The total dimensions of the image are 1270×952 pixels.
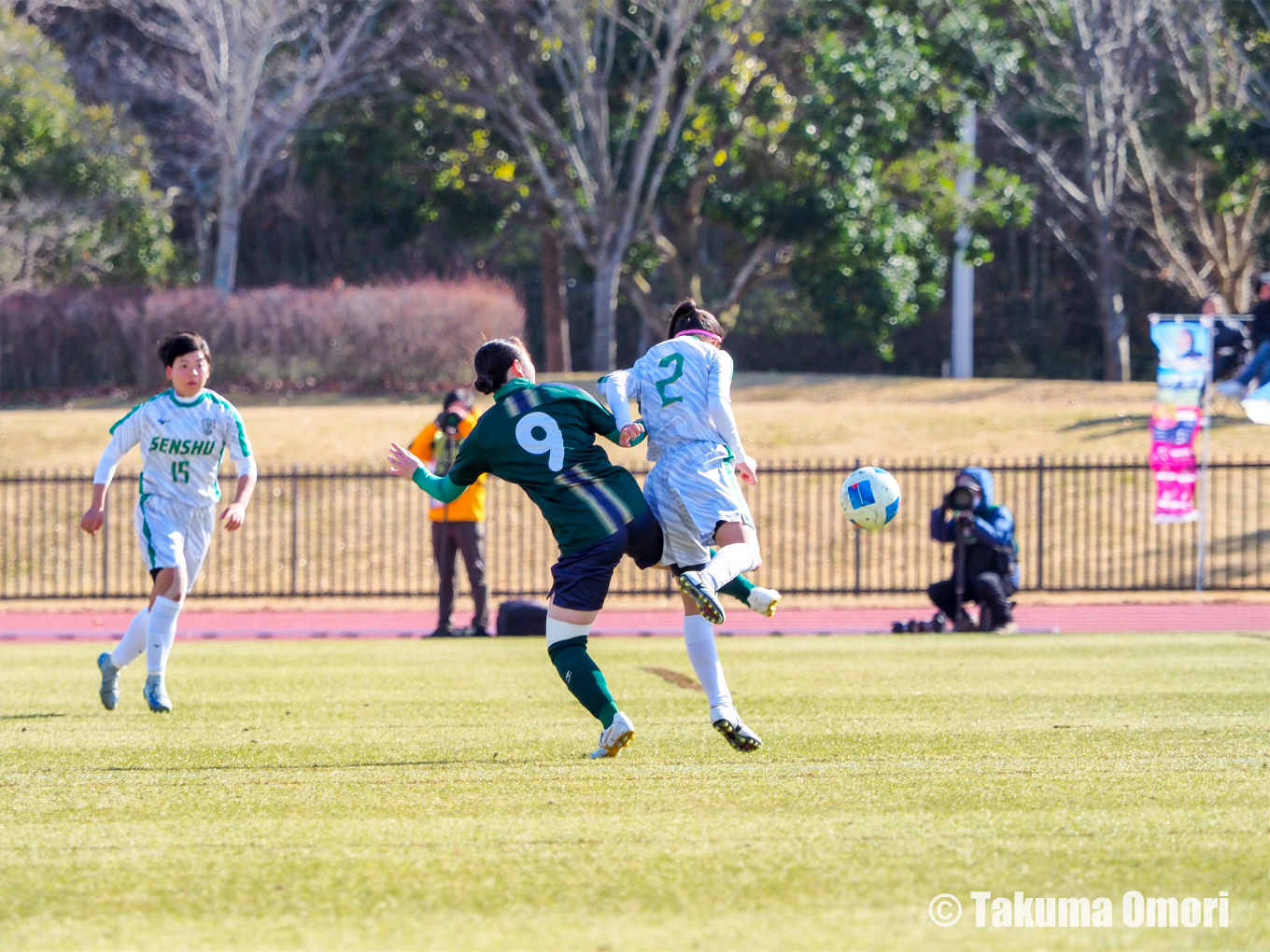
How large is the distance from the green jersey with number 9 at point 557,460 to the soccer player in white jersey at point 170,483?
8.15 feet

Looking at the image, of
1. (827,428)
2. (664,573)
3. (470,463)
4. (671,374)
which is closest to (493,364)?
(470,463)

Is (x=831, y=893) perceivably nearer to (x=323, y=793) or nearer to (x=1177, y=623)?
(x=323, y=793)

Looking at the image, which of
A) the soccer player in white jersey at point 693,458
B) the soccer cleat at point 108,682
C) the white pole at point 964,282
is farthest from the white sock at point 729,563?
the white pole at point 964,282

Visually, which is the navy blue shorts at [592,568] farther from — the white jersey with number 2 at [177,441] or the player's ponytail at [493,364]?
the white jersey with number 2 at [177,441]

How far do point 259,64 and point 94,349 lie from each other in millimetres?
6342

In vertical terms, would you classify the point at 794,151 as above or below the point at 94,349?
above

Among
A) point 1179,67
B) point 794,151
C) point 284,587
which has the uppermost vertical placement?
point 1179,67

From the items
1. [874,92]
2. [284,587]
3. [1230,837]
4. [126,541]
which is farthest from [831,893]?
[874,92]

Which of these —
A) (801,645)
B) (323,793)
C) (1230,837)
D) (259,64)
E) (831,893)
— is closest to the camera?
(831,893)

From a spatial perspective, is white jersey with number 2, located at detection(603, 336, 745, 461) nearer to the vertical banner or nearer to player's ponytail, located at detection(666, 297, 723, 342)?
player's ponytail, located at detection(666, 297, 723, 342)

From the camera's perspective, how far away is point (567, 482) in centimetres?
629

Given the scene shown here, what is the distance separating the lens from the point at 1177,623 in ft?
A: 49.3

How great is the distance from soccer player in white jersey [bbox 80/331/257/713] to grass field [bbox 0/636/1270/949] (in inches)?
17.7

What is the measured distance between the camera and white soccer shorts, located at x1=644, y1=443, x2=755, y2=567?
662cm
